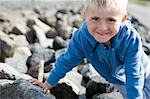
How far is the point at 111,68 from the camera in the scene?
3131mm

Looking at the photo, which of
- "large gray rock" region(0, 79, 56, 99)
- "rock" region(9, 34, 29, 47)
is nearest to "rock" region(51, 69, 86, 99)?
"large gray rock" region(0, 79, 56, 99)

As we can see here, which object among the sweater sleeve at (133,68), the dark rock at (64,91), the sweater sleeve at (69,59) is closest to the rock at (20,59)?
the dark rock at (64,91)

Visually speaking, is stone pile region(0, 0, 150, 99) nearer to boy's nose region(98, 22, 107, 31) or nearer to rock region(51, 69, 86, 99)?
rock region(51, 69, 86, 99)

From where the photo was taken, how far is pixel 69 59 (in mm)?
3121

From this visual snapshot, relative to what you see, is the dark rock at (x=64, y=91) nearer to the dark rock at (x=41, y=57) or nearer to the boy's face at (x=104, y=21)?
the dark rock at (x=41, y=57)

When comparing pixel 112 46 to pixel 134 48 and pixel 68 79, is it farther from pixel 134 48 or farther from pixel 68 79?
pixel 68 79

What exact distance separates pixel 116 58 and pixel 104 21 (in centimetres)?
37

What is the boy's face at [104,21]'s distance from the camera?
2.70 m

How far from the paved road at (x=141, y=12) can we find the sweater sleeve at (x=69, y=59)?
3.57 meters

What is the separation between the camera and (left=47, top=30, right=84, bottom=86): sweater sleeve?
3.08 metres

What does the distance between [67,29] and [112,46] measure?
2.41m

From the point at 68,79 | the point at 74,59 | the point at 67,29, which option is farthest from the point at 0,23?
the point at 74,59

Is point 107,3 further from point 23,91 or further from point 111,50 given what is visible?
point 23,91

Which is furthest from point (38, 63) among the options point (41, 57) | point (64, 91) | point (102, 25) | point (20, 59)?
point (102, 25)
